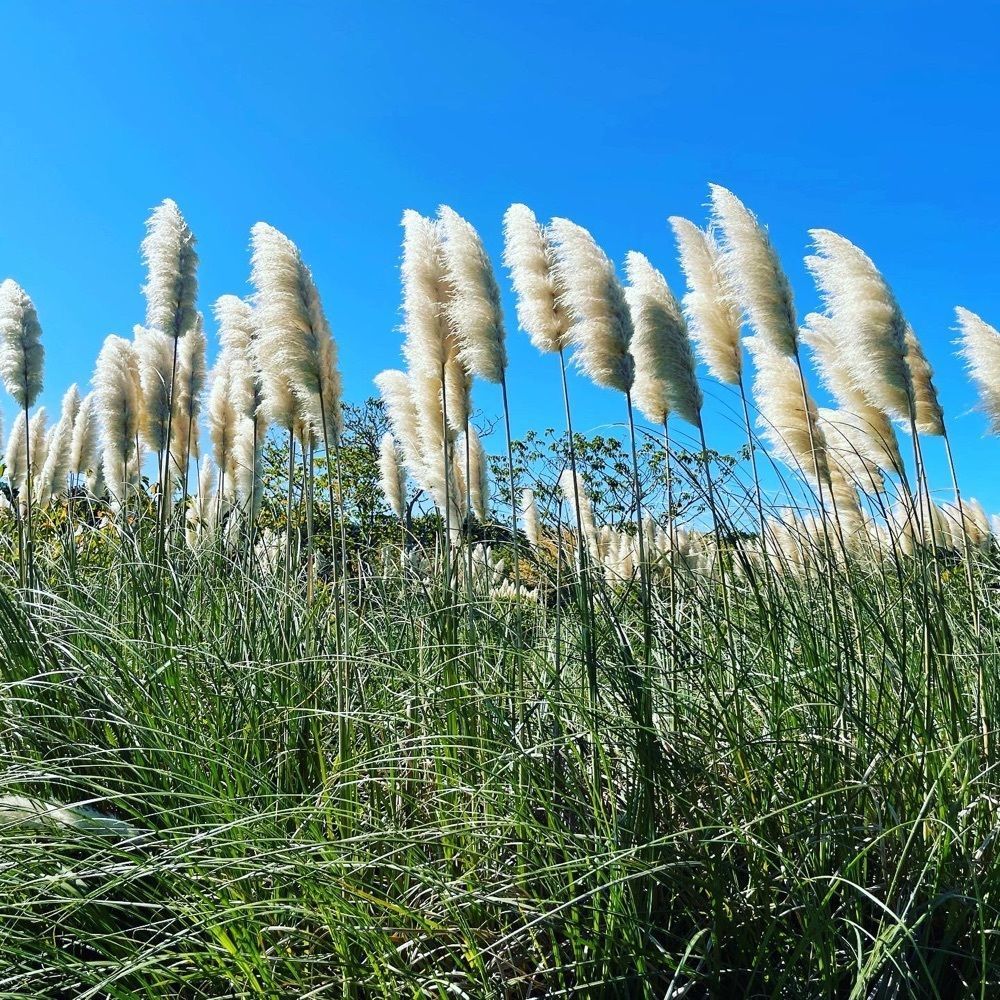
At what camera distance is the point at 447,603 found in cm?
320

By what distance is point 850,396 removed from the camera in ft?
14.3

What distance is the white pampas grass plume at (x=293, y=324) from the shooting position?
405cm

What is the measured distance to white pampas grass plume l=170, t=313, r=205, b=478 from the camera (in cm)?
585

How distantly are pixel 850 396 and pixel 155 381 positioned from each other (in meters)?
4.44

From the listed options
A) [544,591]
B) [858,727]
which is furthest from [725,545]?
[858,727]

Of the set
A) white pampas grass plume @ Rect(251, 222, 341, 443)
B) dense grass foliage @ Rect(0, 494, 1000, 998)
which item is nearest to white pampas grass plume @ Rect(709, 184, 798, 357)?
dense grass foliage @ Rect(0, 494, 1000, 998)

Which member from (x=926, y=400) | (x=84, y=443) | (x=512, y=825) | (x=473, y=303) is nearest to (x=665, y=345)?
(x=473, y=303)

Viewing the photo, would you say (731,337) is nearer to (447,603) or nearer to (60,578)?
(447,603)

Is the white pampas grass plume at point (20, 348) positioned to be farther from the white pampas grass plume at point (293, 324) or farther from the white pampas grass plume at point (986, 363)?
the white pampas grass plume at point (986, 363)

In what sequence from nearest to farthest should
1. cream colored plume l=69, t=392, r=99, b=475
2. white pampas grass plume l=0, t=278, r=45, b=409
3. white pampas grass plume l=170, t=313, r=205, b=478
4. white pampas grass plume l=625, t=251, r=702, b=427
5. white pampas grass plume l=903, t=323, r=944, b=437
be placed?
white pampas grass plume l=625, t=251, r=702, b=427, white pampas grass plume l=903, t=323, r=944, b=437, white pampas grass plume l=0, t=278, r=45, b=409, white pampas grass plume l=170, t=313, r=205, b=478, cream colored plume l=69, t=392, r=99, b=475

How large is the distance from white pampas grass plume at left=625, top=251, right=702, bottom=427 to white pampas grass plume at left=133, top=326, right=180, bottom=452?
3.19 m

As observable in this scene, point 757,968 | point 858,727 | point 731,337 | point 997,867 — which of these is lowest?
point 757,968

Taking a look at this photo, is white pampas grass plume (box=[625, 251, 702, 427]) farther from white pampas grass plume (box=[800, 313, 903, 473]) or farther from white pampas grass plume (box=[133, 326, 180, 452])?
white pampas grass plume (box=[133, 326, 180, 452])

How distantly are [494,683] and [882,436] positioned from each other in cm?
257
